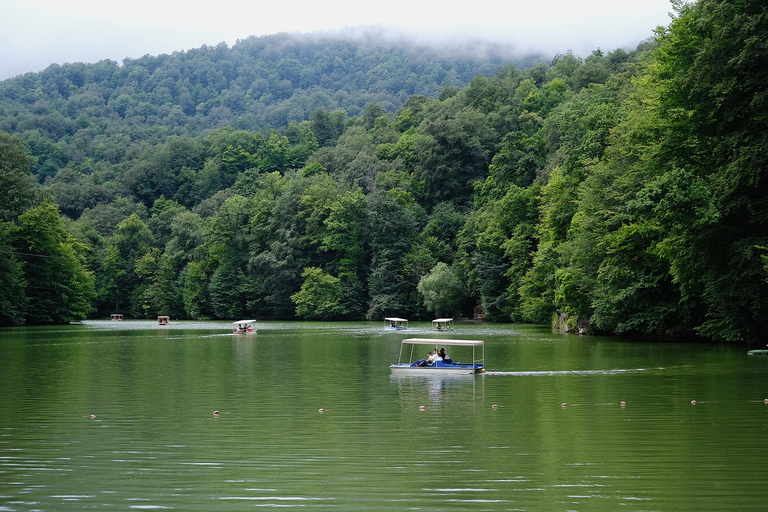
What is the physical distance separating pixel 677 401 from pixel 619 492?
38.3 feet

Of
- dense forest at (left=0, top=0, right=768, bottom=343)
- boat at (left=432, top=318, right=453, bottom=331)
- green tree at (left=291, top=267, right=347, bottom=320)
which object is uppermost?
dense forest at (left=0, top=0, right=768, bottom=343)

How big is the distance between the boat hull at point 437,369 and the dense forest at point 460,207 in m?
13.2

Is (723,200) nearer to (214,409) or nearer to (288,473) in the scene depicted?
(214,409)

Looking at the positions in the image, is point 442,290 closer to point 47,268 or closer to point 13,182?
point 47,268

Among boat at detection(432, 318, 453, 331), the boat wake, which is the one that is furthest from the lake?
boat at detection(432, 318, 453, 331)

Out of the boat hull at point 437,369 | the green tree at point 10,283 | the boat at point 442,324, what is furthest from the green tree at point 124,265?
the boat hull at point 437,369

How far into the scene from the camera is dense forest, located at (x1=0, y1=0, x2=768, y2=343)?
135 ft

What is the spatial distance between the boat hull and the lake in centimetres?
69

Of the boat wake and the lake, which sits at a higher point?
the lake

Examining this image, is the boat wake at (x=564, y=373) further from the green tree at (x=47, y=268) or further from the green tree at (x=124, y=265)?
the green tree at (x=124, y=265)

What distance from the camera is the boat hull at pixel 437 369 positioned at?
109 ft

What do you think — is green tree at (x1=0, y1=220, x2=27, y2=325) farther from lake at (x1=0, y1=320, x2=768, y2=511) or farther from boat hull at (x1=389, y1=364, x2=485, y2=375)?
boat hull at (x1=389, y1=364, x2=485, y2=375)

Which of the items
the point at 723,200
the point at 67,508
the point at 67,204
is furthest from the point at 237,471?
the point at 67,204

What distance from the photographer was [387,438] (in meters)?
18.4
